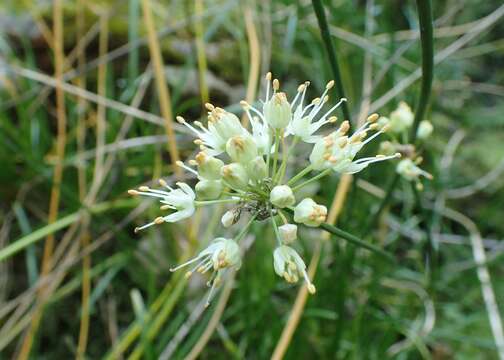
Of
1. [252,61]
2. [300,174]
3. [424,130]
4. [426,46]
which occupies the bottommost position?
[300,174]

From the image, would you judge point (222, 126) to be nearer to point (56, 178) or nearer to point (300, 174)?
point (300, 174)

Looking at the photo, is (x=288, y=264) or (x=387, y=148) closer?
(x=288, y=264)

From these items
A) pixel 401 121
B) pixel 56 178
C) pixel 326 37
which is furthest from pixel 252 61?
pixel 326 37

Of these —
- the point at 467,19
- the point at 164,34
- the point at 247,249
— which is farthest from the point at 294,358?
the point at 467,19

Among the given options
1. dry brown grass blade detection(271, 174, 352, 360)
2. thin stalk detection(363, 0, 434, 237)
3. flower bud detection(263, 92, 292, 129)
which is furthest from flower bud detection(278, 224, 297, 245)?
dry brown grass blade detection(271, 174, 352, 360)

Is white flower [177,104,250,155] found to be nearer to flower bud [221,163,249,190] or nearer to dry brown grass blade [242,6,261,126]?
flower bud [221,163,249,190]

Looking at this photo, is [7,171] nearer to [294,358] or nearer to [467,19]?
[294,358]
